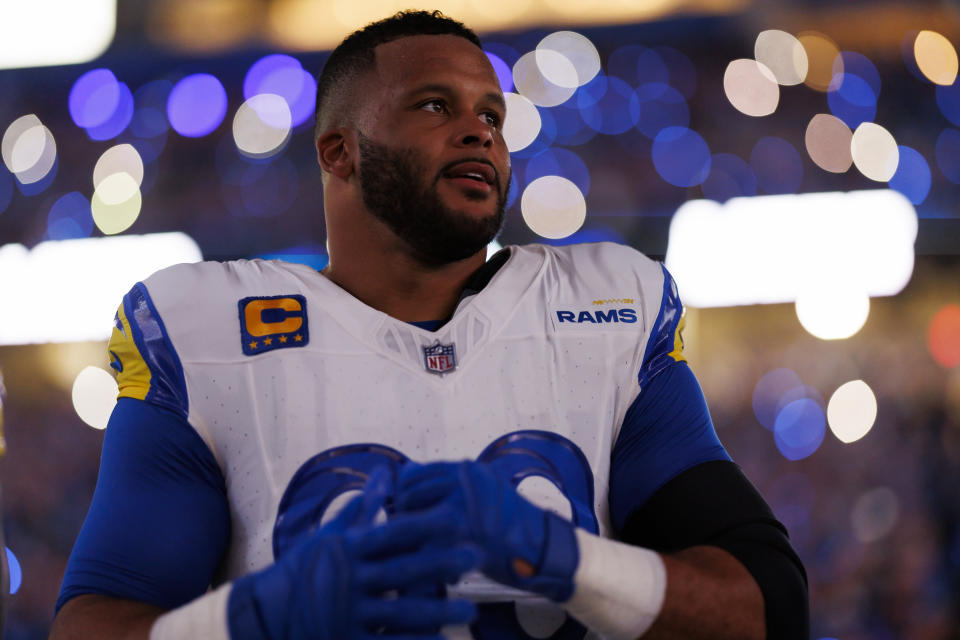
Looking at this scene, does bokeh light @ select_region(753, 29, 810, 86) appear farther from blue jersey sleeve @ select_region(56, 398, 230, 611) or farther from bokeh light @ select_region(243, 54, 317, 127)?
blue jersey sleeve @ select_region(56, 398, 230, 611)

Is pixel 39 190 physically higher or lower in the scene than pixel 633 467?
higher

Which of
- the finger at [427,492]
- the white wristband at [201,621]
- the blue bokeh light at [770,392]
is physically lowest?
the blue bokeh light at [770,392]

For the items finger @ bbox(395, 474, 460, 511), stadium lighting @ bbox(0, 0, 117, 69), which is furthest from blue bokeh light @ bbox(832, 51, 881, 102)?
finger @ bbox(395, 474, 460, 511)

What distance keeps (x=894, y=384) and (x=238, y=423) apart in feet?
10.4

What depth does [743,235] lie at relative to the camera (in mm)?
3324

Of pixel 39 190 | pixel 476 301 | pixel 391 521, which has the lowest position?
pixel 391 521

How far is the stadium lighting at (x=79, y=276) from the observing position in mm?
3303

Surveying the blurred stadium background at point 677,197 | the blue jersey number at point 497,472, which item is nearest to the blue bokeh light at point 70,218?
the blurred stadium background at point 677,197

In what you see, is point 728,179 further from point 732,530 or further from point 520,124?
point 732,530

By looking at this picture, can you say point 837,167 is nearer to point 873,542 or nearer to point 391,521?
point 873,542

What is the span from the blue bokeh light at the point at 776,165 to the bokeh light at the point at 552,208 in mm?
699

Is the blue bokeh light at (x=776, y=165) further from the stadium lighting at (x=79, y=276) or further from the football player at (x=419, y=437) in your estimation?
the football player at (x=419, y=437)

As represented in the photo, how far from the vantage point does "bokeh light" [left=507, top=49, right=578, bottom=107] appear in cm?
335

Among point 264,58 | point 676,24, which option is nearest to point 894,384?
point 676,24
